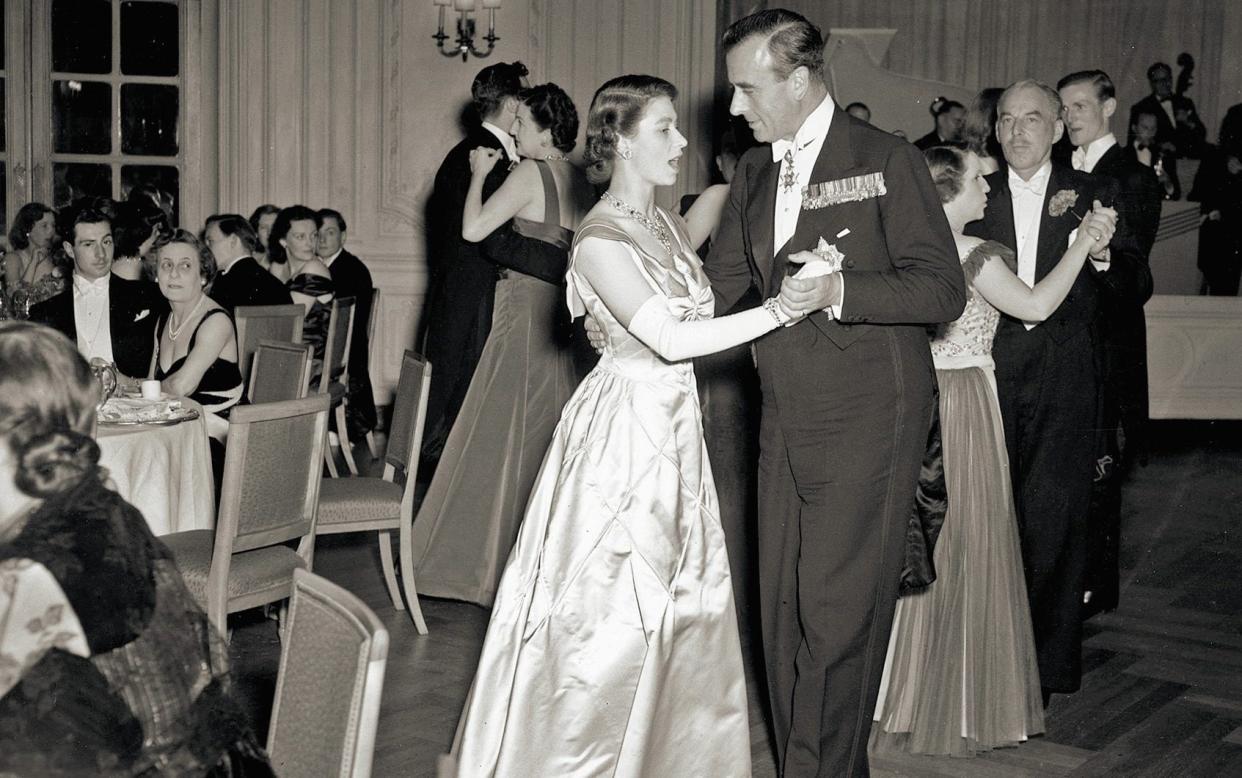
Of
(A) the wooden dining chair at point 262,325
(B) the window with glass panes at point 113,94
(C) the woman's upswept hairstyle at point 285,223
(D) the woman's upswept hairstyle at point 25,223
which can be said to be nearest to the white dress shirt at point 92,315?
(A) the wooden dining chair at point 262,325

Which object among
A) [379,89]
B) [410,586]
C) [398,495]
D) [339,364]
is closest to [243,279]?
[339,364]

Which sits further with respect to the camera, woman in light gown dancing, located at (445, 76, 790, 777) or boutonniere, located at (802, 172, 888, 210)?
woman in light gown dancing, located at (445, 76, 790, 777)

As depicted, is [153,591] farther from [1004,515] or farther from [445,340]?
[445,340]

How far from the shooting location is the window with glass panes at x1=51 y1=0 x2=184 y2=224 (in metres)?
8.24

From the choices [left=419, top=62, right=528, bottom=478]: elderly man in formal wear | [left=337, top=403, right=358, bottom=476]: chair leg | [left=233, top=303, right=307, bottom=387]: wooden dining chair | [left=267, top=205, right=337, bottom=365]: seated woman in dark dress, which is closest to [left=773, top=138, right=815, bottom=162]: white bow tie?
[left=419, top=62, right=528, bottom=478]: elderly man in formal wear

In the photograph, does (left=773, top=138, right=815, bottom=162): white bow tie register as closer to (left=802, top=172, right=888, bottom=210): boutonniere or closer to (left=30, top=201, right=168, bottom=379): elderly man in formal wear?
(left=802, top=172, right=888, bottom=210): boutonniere

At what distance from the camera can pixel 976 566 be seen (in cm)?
323

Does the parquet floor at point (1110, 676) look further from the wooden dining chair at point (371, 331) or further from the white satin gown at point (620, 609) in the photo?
the wooden dining chair at point (371, 331)

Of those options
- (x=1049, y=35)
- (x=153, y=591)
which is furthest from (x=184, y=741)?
(x=1049, y=35)

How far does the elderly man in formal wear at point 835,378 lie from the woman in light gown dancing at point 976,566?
0.69 metres

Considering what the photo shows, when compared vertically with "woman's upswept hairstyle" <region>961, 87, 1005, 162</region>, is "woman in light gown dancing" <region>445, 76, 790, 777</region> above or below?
below

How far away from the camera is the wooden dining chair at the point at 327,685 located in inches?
59.7

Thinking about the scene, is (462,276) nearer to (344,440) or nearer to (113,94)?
(344,440)

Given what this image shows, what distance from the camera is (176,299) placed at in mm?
4246
